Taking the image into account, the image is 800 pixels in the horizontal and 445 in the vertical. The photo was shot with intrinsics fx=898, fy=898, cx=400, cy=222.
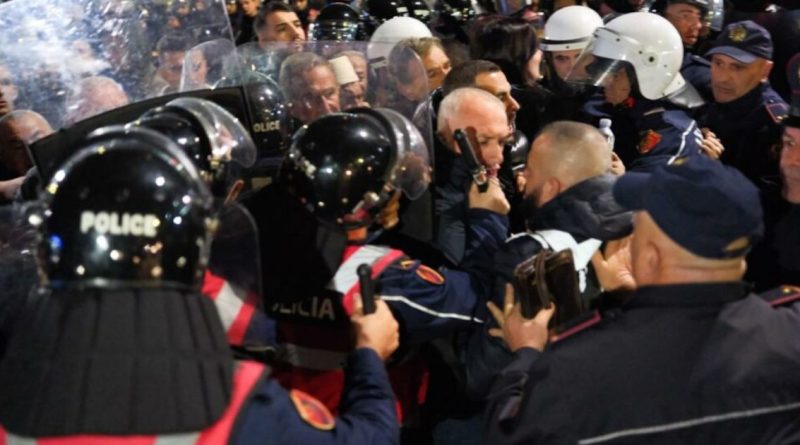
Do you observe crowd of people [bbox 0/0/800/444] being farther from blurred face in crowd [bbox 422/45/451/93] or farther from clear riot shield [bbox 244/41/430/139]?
blurred face in crowd [bbox 422/45/451/93]

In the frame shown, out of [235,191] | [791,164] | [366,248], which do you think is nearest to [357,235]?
[366,248]

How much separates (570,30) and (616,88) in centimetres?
128

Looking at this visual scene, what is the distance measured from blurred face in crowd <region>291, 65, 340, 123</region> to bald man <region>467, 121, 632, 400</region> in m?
0.99

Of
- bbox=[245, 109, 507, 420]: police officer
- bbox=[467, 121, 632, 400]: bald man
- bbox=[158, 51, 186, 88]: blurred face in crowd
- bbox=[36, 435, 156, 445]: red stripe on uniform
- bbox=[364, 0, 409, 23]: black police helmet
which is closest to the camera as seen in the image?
bbox=[36, 435, 156, 445]: red stripe on uniform

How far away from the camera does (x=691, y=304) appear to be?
72.6 inches

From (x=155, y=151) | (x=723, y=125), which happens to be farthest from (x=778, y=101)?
(x=155, y=151)

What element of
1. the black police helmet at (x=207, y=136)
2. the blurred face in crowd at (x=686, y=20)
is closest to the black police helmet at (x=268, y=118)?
the black police helmet at (x=207, y=136)

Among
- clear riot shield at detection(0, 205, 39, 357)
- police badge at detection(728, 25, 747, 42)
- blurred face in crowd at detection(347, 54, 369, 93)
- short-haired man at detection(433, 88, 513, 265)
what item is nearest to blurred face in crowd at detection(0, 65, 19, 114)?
clear riot shield at detection(0, 205, 39, 357)

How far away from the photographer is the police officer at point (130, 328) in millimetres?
1376

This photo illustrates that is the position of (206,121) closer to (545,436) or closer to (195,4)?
(195,4)

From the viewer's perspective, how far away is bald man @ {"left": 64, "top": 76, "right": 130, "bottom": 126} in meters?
3.09

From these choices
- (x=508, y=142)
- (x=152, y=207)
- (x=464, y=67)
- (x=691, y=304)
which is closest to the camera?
(x=152, y=207)

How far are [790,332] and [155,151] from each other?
4.42ft

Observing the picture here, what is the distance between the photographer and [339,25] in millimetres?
6492
